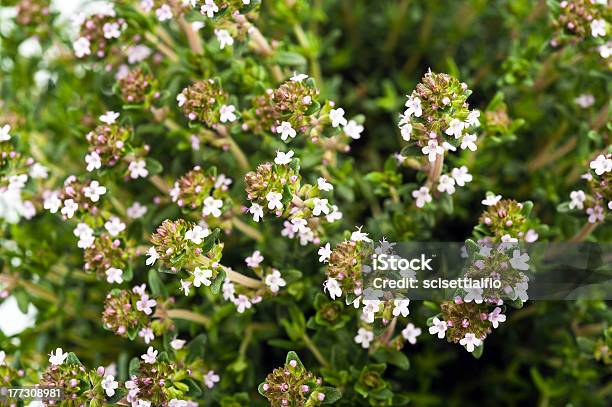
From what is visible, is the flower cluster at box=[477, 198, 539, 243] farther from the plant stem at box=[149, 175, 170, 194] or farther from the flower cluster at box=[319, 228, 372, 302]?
the plant stem at box=[149, 175, 170, 194]

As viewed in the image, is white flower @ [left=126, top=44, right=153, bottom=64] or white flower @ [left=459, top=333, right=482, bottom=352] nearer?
white flower @ [left=459, top=333, right=482, bottom=352]


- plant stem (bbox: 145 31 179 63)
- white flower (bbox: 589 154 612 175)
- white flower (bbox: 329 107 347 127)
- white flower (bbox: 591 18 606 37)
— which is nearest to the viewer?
white flower (bbox: 589 154 612 175)

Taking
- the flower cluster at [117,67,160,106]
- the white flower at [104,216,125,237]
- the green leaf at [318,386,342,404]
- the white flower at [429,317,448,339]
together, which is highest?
the flower cluster at [117,67,160,106]

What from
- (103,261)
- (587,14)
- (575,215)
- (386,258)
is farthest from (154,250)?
(587,14)

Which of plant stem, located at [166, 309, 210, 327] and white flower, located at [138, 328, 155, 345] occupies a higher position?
plant stem, located at [166, 309, 210, 327]

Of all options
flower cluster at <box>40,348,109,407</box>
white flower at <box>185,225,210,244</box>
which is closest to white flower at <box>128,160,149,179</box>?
white flower at <box>185,225,210,244</box>

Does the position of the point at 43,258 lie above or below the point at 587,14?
below

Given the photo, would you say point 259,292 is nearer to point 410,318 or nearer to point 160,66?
point 410,318

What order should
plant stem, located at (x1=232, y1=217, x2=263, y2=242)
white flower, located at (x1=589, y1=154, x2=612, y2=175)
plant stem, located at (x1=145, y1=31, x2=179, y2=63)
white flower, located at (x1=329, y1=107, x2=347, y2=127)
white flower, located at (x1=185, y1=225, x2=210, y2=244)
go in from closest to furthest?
white flower, located at (x1=185, y1=225, x2=210, y2=244)
white flower, located at (x1=589, y1=154, x2=612, y2=175)
white flower, located at (x1=329, y1=107, x2=347, y2=127)
plant stem, located at (x1=232, y1=217, x2=263, y2=242)
plant stem, located at (x1=145, y1=31, x2=179, y2=63)
